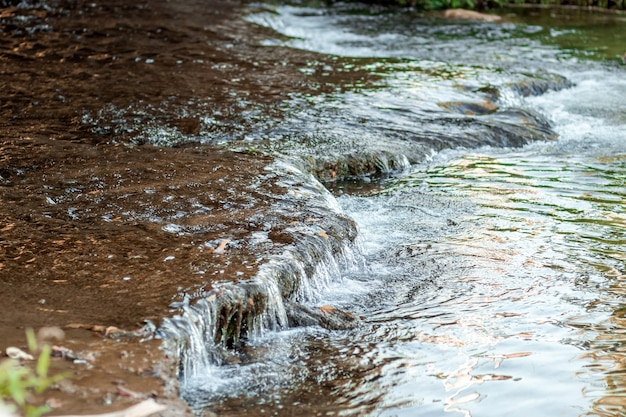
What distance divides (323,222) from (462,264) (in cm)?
107

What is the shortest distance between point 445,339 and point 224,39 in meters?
9.39

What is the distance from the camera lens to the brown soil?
4004mm

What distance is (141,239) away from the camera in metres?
5.19

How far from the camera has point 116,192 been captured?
238 inches

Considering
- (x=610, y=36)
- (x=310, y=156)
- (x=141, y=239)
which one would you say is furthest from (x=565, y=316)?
(x=610, y=36)

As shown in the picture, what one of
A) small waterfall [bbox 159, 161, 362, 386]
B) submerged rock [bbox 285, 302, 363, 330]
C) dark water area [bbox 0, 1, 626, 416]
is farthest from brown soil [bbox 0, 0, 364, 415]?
submerged rock [bbox 285, 302, 363, 330]

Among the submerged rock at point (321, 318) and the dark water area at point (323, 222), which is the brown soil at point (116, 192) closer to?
the dark water area at point (323, 222)

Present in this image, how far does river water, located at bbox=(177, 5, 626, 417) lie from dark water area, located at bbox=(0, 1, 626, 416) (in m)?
0.02

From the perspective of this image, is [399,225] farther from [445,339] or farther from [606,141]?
[606,141]

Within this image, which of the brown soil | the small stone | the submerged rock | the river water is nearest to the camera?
the small stone

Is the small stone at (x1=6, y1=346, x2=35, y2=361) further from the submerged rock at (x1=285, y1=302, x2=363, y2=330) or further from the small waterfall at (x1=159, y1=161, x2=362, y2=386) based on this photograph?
the submerged rock at (x1=285, y1=302, x2=363, y2=330)

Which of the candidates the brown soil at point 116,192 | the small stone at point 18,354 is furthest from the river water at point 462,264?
the small stone at point 18,354

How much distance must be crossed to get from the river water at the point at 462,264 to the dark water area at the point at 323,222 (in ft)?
0.07

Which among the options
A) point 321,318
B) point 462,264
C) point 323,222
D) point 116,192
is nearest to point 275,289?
point 321,318
